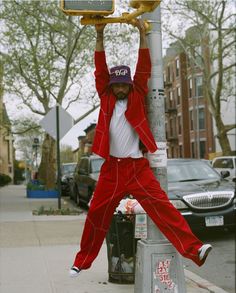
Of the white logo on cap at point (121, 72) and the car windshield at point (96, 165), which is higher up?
the white logo on cap at point (121, 72)

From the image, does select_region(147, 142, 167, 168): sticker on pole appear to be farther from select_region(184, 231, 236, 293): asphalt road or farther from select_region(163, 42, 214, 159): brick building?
select_region(163, 42, 214, 159): brick building

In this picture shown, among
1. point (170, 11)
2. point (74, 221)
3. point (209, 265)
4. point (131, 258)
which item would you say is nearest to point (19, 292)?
point (131, 258)

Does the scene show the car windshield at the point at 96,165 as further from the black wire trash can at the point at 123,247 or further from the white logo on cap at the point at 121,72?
the white logo on cap at the point at 121,72

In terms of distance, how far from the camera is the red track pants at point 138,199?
13.8 feet

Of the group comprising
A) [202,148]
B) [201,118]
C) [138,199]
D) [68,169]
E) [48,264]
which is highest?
[201,118]

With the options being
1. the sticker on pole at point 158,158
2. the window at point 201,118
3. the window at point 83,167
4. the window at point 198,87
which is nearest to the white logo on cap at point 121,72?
the sticker on pole at point 158,158

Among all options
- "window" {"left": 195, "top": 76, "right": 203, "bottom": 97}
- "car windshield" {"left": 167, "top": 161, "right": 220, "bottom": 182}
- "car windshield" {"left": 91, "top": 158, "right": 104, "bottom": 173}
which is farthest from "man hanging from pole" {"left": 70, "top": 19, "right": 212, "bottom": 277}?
"window" {"left": 195, "top": 76, "right": 203, "bottom": 97}

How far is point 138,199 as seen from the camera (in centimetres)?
436

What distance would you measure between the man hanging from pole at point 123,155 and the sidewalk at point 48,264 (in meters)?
1.51

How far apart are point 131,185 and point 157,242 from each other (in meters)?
0.59

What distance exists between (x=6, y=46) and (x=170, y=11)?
32.7 feet

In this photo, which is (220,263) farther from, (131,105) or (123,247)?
(131,105)

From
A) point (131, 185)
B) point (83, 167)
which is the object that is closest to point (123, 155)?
point (131, 185)

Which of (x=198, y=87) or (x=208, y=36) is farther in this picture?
(x=198, y=87)
